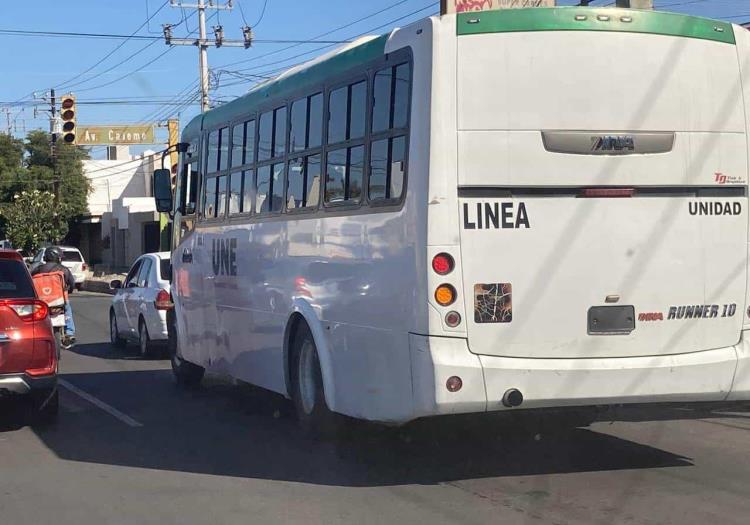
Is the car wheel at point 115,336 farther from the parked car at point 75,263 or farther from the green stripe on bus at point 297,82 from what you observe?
the parked car at point 75,263

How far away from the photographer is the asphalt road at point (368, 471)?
21.8 feet

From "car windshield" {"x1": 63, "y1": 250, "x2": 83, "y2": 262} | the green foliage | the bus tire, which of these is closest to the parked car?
"car windshield" {"x1": 63, "y1": 250, "x2": 83, "y2": 262}

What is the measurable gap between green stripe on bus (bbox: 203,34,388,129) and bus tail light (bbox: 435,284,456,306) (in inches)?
76.3

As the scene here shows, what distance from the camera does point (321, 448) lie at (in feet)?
28.8

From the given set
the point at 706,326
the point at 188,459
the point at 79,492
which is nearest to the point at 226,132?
the point at 188,459

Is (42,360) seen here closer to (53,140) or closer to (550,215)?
(550,215)

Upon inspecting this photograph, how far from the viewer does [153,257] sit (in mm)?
16531

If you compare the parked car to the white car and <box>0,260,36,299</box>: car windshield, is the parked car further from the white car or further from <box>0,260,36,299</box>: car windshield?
<box>0,260,36,299</box>: car windshield

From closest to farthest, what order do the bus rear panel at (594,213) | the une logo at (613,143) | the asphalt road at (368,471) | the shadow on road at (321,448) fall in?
the asphalt road at (368,471) → the bus rear panel at (594,213) → the une logo at (613,143) → the shadow on road at (321,448)

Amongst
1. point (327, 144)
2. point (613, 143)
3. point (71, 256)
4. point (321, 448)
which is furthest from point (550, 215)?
point (71, 256)

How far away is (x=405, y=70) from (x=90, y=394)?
23.6ft

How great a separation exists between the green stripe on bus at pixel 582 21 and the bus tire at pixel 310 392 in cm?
311

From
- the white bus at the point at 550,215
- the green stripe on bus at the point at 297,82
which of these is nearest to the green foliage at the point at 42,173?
the green stripe on bus at the point at 297,82

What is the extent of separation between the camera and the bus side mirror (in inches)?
515
